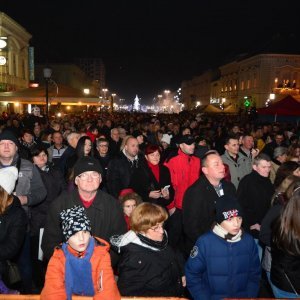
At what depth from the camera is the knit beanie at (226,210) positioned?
139 inches

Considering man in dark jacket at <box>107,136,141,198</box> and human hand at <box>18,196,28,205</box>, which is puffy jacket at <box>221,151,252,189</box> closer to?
man in dark jacket at <box>107,136,141,198</box>

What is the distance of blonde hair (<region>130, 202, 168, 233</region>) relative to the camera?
139 inches

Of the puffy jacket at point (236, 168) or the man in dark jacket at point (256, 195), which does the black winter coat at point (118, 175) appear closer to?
the puffy jacket at point (236, 168)

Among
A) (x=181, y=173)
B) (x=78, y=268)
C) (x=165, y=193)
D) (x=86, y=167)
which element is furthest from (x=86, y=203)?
(x=181, y=173)

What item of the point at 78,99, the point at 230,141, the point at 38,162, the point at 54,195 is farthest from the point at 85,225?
the point at 78,99

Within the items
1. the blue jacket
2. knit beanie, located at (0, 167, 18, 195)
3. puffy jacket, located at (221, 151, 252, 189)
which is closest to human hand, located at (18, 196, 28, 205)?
knit beanie, located at (0, 167, 18, 195)

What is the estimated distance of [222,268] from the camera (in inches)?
138

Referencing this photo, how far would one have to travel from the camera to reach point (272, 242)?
135 inches

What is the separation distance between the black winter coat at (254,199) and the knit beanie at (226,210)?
73.7 inches

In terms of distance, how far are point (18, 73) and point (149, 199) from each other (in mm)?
47953

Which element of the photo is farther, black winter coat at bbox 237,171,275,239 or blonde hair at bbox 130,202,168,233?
black winter coat at bbox 237,171,275,239

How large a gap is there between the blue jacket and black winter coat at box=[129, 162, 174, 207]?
101 inches

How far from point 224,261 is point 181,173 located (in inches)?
128

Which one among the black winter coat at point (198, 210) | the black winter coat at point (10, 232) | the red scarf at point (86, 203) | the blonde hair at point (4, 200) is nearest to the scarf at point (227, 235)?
the black winter coat at point (198, 210)
